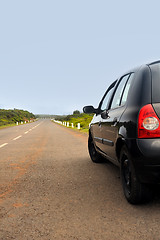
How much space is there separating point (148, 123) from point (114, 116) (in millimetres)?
975

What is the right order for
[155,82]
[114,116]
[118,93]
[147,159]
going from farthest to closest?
[118,93]
[114,116]
[155,82]
[147,159]

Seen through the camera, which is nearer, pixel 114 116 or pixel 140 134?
pixel 140 134

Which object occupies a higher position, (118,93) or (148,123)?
(118,93)

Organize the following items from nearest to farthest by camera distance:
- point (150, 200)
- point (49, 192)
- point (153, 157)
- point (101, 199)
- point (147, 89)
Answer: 1. point (153, 157)
2. point (147, 89)
3. point (150, 200)
4. point (101, 199)
5. point (49, 192)

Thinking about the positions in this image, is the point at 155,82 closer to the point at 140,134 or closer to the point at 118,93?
the point at 140,134

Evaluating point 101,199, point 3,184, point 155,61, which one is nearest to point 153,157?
point 101,199

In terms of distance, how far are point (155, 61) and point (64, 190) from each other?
7.39 feet

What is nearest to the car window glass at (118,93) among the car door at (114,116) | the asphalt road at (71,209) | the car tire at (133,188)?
the car door at (114,116)

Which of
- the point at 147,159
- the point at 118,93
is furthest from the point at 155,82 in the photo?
the point at 118,93

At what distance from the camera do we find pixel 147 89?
2738 millimetres

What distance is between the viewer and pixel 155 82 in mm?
2754

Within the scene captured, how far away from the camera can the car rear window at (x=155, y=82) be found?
2656 millimetres

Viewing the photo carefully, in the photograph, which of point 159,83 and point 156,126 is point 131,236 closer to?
point 156,126

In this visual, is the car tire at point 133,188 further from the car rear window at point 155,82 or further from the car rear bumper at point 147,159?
the car rear window at point 155,82
